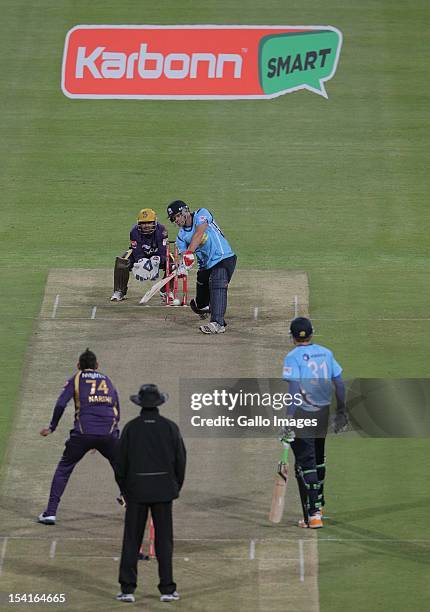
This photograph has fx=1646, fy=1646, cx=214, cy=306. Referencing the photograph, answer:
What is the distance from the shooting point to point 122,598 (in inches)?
669

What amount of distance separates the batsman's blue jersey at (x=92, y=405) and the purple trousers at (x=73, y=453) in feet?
0.26

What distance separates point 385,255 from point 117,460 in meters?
13.0

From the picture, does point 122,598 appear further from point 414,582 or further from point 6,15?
point 6,15

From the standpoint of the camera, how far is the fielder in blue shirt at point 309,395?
1831 cm

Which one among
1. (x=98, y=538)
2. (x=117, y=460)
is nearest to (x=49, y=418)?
(x=98, y=538)

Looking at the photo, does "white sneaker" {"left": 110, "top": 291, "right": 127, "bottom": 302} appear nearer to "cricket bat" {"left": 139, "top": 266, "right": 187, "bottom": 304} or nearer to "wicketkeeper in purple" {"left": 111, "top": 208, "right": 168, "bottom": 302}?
"wicketkeeper in purple" {"left": 111, "top": 208, "right": 168, "bottom": 302}

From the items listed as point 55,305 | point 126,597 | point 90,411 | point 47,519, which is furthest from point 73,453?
point 55,305

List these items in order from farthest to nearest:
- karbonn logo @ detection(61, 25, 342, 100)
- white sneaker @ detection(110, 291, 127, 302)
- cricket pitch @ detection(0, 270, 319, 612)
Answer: karbonn logo @ detection(61, 25, 342, 100)
white sneaker @ detection(110, 291, 127, 302)
cricket pitch @ detection(0, 270, 319, 612)

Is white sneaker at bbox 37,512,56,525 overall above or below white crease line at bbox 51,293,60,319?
below

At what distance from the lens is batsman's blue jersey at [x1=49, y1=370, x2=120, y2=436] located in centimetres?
1820

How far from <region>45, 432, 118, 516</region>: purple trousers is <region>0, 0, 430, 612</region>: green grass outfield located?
260cm

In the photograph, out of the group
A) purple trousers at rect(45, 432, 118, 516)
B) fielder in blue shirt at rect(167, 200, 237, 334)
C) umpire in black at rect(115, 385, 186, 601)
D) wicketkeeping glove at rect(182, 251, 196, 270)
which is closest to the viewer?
umpire in black at rect(115, 385, 186, 601)

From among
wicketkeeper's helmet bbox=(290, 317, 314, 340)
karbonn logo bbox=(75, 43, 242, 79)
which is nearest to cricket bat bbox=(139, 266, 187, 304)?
wicketkeeper's helmet bbox=(290, 317, 314, 340)

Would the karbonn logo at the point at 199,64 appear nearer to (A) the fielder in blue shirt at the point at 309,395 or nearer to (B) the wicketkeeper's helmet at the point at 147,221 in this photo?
(B) the wicketkeeper's helmet at the point at 147,221
